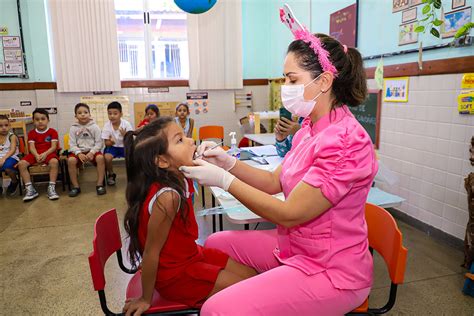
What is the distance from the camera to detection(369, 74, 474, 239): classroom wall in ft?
8.18

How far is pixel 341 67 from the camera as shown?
1.20 m

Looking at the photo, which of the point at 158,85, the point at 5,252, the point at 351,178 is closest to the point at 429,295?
the point at 351,178

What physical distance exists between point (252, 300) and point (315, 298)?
7.7 inches

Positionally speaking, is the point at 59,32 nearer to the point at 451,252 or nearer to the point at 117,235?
the point at 117,235

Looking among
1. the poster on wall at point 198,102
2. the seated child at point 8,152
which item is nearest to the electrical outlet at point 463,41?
the poster on wall at point 198,102

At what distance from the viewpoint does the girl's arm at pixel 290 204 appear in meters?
1.06

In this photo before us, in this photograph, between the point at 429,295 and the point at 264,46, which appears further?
the point at 264,46

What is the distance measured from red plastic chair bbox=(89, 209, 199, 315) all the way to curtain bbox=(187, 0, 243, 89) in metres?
4.32

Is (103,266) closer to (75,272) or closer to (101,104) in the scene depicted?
(75,272)

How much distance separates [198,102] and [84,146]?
190cm

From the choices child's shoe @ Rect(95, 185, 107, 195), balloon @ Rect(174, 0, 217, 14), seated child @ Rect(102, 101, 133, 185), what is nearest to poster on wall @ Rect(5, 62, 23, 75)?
seated child @ Rect(102, 101, 133, 185)

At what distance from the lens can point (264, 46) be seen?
19.2 feet

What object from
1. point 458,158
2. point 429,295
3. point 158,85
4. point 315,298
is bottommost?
point 429,295

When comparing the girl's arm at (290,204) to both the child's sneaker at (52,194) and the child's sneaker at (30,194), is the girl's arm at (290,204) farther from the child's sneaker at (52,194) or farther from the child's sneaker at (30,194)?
the child's sneaker at (30,194)
